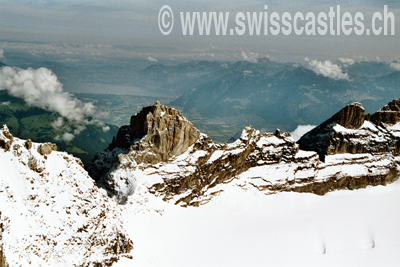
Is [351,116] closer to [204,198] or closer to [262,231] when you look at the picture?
[262,231]

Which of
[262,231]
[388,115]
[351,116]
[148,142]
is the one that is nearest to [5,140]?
[148,142]

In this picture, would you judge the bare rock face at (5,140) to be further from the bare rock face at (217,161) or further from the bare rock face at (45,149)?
the bare rock face at (217,161)

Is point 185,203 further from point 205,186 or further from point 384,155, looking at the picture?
point 384,155

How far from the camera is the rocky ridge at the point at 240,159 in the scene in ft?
167

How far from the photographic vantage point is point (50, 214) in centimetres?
3011

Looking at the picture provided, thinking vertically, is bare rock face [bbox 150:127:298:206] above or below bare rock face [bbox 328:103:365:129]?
below

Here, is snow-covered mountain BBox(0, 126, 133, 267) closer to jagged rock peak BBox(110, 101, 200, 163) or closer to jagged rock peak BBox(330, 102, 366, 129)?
jagged rock peak BBox(110, 101, 200, 163)

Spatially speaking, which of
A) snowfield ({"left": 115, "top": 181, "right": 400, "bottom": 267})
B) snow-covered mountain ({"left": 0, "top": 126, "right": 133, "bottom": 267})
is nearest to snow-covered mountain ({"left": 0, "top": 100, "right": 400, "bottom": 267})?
snow-covered mountain ({"left": 0, "top": 126, "right": 133, "bottom": 267})

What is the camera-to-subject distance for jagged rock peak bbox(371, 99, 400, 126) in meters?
77.6

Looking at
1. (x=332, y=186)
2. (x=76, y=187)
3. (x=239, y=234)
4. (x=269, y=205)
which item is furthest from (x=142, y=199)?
(x=332, y=186)

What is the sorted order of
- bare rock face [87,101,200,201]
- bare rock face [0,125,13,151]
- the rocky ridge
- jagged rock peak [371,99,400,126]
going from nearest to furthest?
1. bare rock face [0,125,13,151]
2. bare rock face [87,101,200,201]
3. the rocky ridge
4. jagged rock peak [371,99,400,126]

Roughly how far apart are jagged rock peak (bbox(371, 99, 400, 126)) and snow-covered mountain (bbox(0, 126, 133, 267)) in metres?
74.7

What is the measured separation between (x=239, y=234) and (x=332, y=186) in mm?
33602

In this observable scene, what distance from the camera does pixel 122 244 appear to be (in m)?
35.2
